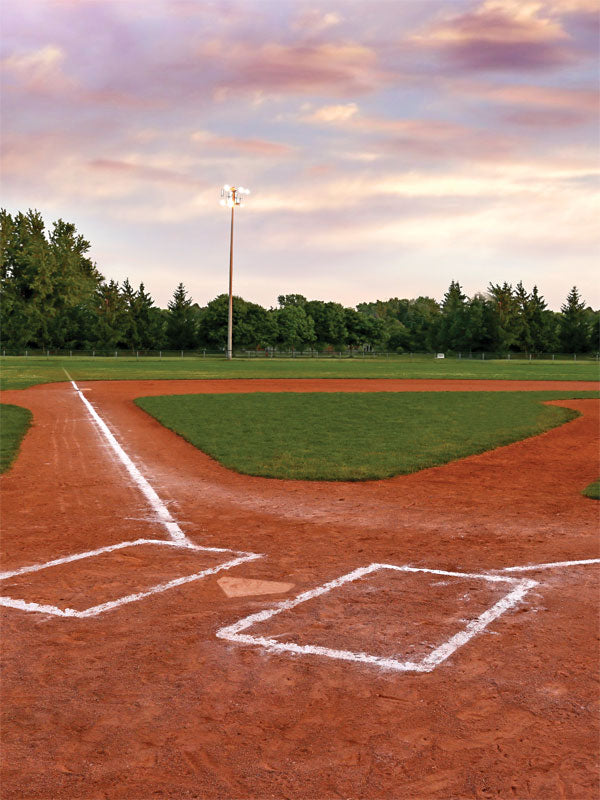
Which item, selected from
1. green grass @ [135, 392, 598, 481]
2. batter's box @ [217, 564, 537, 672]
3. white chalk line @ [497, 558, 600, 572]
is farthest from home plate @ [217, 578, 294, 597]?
green grass @ [135, 392, 598, 481]

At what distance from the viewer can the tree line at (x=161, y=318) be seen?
287 ft

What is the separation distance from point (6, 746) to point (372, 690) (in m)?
1.83

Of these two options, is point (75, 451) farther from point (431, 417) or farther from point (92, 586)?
point (431, 417)

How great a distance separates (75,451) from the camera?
12.0 meters

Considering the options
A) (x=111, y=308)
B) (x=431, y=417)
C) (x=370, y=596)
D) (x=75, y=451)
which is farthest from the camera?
(x=111, y=308)

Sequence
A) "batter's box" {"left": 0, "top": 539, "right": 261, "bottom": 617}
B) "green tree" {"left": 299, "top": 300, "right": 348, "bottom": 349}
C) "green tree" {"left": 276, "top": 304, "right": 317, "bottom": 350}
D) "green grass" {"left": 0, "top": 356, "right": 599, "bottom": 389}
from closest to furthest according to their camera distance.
→ "batter's box" {"left": 0, "top": 539, "right": 261, "bottom": 617}
"green grass" {"left": 0, "top": 356, "right": 599, "bottom": 389}
"green tree" {"left": 276, "top": 304, "right": 317, "bottom": 350}
"green tree" {"left": 299, "top": 300, "right": 348, "bottom": 349}

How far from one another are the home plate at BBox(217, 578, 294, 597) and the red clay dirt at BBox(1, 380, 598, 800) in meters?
→ 0.09

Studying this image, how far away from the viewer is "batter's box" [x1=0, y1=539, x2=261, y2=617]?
5.07 metres

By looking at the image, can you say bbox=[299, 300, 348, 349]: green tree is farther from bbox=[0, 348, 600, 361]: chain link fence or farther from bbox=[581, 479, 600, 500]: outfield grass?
bbox=[581, 479, 600, 500]: outfield grass

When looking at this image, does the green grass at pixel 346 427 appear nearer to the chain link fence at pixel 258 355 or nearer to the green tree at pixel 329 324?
the chain link fence at pixel 258 355

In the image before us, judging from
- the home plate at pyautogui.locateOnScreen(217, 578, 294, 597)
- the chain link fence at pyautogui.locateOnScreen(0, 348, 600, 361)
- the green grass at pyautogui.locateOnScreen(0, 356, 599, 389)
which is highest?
the chain link fence at pyautogui.locateOnScreen(0, 348, 600, 361)

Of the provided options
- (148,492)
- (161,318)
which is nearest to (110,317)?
(161,318)

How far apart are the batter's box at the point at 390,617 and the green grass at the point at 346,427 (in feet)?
14.2

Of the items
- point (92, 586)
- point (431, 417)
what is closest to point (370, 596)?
point (92, 586)
